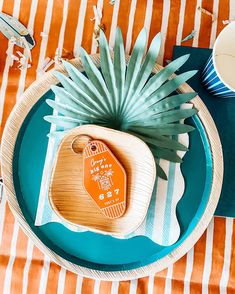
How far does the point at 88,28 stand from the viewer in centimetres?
85

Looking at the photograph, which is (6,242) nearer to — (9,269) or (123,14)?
(9,269)

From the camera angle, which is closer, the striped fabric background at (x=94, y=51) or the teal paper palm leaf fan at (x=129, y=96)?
the teal paper palm leaf fan at (x=129, y=96)

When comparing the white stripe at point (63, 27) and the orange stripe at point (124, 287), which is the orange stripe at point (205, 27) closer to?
the white stripe at point (63, 27)

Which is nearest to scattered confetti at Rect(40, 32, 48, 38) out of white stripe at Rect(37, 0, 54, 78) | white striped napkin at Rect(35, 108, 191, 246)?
white stripe at Rect(37, 0, 54, 78)

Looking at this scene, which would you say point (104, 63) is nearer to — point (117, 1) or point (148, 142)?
point (148, 142)

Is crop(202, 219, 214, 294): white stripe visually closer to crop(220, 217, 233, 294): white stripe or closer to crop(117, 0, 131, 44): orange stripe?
crop(220, 217, 233, 294): white stripe

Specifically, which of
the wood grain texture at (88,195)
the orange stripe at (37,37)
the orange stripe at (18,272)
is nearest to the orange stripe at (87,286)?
the orange stripe at (18,272)

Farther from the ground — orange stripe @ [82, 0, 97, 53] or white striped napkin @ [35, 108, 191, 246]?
orange stripe @ [82, 0, 97, 53]

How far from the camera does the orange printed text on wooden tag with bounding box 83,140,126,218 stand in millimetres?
640

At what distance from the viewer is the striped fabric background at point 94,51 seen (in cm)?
82

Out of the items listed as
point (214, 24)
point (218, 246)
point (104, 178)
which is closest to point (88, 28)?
point (214, 24)

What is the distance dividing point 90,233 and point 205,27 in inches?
16.7

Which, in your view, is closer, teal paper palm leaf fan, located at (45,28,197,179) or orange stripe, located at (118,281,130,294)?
teal paper palm leaf fan, located at (45,28,197,179)

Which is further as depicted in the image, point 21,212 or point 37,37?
point 37,37
